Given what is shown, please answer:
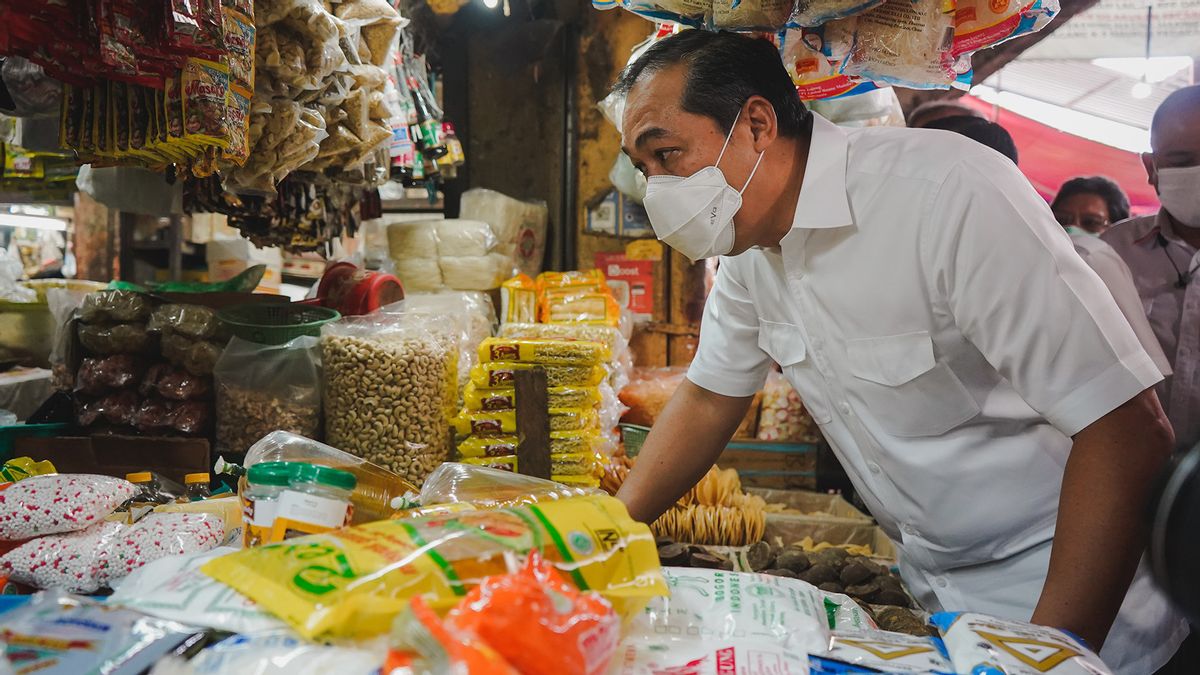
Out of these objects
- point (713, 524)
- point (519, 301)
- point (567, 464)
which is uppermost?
point (519, 301)

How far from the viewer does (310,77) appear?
69.4 inches

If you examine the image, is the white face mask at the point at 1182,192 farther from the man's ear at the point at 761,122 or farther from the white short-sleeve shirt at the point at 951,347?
the man's ear at the point at 761,122

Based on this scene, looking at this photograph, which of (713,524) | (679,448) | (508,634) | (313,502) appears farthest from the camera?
(713,524)

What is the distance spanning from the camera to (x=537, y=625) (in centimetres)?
55

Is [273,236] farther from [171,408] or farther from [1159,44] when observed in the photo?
[1159,44]

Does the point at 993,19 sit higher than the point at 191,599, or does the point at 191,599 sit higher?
the point at 993,19

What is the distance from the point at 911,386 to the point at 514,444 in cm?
153

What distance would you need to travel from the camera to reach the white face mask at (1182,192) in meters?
2.23

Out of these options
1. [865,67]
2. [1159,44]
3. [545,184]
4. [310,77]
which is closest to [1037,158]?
[1159,44]

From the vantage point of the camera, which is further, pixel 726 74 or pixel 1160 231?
pixel 1160 231

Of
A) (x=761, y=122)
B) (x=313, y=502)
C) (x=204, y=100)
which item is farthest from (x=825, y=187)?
(x=204, y=100)

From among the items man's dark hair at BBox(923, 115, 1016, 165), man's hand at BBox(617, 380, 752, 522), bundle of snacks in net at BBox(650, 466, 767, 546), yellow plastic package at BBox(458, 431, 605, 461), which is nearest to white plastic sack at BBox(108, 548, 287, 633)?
man's hand at BBox(617, 380, 752, 522)

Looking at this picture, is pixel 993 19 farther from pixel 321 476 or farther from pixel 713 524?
pixel 713 524

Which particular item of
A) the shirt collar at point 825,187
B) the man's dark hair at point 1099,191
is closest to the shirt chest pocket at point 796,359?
the shirt collar at point 825,187
